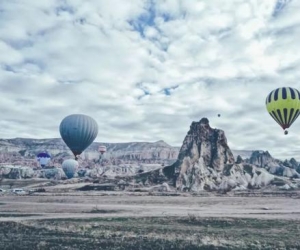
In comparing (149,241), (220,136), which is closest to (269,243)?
(149,241)

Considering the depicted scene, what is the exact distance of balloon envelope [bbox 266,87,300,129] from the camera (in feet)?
202

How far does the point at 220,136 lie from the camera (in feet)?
471

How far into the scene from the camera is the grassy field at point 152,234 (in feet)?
85.6

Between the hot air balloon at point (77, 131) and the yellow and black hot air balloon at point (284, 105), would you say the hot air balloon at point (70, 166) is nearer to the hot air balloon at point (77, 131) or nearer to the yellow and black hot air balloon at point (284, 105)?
the hot air balloon at point (77, 131)

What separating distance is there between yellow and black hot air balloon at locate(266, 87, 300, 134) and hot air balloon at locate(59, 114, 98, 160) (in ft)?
173

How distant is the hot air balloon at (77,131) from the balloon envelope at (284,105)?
52.6 meters

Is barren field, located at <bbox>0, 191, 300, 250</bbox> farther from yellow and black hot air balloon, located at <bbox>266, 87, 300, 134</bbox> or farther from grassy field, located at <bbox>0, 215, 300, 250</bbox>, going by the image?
yellow and black hot air balloon, located at <bbox>266, 87, 300, 134</bbox>

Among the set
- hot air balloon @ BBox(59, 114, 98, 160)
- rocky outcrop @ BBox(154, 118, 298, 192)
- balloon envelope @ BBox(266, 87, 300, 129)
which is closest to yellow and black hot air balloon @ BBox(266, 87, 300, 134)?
balloon envelope @ BBox(266, 87, 300, 129)

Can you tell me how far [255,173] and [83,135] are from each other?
63400mm

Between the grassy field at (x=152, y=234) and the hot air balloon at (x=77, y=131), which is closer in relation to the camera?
the grassy field at (x=152, y=234)

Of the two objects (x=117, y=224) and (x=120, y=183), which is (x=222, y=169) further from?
(x=117, y=224)

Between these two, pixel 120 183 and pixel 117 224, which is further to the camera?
pixel 120 183

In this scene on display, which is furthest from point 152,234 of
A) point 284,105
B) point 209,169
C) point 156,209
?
point 209,169

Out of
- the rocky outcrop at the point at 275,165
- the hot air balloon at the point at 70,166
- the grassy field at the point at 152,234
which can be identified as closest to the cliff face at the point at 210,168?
the rocky outcrop at the point at 275,165
